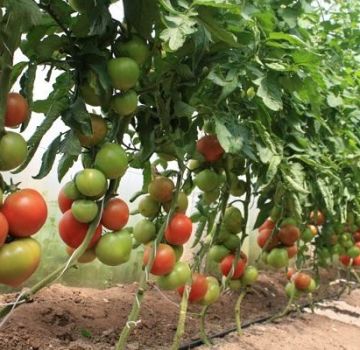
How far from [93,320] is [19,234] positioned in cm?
125

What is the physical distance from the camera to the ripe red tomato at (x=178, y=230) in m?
1.24

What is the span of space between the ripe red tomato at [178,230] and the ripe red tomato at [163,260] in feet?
0.09

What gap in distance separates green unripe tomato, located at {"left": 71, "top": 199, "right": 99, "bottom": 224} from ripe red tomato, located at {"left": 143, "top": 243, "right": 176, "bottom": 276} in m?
0.31

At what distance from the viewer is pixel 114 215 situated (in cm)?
97

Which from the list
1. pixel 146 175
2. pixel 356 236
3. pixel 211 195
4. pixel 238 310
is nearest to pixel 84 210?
pixel 146 175

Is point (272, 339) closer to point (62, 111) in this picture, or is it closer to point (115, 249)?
point (115, 249)

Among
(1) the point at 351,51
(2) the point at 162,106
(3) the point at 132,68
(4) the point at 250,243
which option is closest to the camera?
(3) the point at 132,68

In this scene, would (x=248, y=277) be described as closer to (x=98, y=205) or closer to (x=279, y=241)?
(x=279, y=241)

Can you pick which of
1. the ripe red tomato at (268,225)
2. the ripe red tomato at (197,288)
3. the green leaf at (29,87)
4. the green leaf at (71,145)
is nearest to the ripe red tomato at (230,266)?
the ripe red tomato at (197,288)

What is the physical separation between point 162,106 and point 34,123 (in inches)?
38.2

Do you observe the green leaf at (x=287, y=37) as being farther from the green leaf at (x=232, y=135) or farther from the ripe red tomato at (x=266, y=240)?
the ripe red tomato at (x=266, y=240)

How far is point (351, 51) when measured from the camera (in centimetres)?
236

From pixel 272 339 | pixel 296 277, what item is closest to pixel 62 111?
pixel 272 339

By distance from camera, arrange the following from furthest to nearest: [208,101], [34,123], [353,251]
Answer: [353,251]
[34,123]
[208,101]
